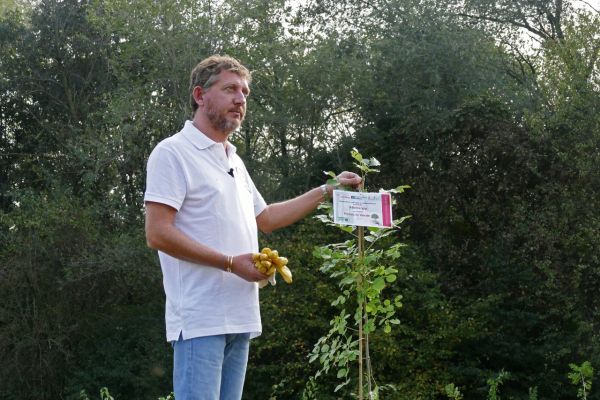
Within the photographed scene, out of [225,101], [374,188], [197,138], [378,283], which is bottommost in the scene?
[378,283]

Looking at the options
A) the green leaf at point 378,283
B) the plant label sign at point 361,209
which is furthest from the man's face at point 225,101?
the green leaf at point 378,283

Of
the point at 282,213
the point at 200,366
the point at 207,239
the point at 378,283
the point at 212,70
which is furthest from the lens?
the point at 378,283

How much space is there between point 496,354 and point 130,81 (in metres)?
Answer: 6.50

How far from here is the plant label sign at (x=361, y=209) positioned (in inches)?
133

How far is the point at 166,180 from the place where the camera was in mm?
2707

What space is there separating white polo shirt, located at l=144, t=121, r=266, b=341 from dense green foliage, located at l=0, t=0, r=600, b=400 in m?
8.44

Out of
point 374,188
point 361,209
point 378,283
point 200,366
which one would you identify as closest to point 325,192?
point 361,209

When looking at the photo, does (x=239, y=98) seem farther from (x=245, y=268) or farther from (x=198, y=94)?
(x=245, y=268)

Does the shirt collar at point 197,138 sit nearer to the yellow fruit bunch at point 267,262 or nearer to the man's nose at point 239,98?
the man's nose at point 239,98

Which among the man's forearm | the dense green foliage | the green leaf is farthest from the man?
the dense green foliage

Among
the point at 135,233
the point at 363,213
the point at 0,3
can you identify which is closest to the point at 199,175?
the point at 363,213

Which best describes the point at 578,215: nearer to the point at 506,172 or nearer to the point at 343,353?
the point at 506,172

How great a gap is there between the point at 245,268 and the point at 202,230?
180mm

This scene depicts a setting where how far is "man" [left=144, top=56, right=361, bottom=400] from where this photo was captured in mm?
2650
